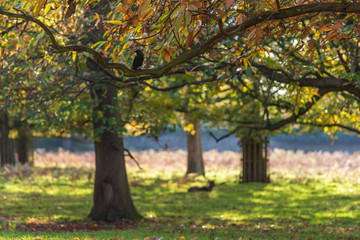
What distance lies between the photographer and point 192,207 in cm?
1580

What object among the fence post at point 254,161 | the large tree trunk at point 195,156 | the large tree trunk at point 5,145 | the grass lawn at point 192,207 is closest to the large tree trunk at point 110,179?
the grass lawn at point 192,207

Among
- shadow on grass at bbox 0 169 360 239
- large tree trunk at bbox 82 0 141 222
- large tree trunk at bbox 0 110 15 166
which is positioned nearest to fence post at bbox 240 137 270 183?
shadow on grass at bbox 0 169 360 239

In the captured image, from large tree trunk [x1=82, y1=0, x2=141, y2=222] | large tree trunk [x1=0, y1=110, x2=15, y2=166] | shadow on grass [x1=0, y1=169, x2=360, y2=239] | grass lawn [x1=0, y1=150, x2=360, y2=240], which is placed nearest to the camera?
grass lawn [x1=0, y1=150, x2=360, y2=240]

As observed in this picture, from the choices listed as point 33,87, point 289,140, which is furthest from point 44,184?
point 289,140

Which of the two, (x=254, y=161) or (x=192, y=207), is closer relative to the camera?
(x=192, y=207)

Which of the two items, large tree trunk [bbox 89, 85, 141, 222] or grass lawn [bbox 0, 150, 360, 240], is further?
large tree trunk [bbox 89, 85, 141, 222]

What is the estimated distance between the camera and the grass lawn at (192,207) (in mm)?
10477

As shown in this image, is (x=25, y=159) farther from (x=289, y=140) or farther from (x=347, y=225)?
(x=289, y=140)

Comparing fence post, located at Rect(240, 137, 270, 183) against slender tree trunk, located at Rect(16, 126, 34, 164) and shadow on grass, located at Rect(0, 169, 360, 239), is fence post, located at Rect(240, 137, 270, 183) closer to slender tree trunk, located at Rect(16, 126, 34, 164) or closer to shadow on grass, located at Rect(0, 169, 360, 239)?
shadow on grass, located at Rect(0, 169, 360, 239)

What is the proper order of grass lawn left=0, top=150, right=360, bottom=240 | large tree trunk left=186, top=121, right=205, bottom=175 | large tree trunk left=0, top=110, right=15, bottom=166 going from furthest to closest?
1. large tree trunk left=0, top=110, right=15, bottom=166
2. large tree trunk left=186, top=121, right=205, bottom=175
3. grass lawn left=0, top=150, right=360, bottom=240

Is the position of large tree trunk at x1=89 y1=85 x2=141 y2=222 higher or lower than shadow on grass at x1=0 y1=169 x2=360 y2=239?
higher

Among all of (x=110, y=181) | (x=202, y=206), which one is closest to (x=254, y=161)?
(x=202, y=206)

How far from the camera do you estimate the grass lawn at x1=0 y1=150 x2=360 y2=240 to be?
1048 cm

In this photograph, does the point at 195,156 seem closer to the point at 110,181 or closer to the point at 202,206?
the point at 202,206
